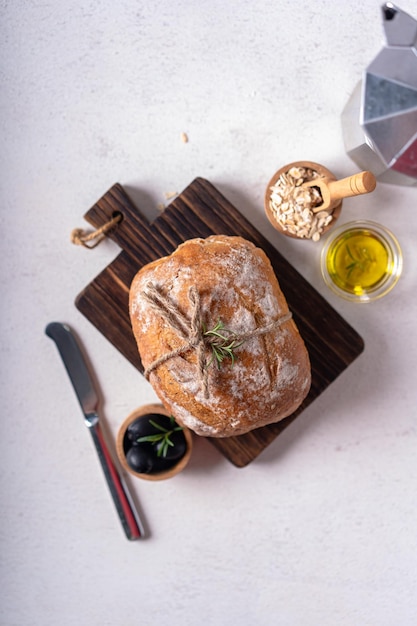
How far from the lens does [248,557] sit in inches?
72.3

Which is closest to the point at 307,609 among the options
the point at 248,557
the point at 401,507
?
the point at 248,557

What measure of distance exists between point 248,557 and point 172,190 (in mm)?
1216

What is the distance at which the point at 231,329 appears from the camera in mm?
1351

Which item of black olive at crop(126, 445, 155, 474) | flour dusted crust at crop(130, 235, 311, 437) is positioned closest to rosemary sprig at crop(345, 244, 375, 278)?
flour dusted crust at crop(130, 235, 311, 437)

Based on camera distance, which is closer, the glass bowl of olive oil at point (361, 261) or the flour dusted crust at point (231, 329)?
the flour dusted crust at point (231, 329)

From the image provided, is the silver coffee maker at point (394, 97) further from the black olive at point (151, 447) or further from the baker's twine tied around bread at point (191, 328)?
the black olive at point (151, 447)

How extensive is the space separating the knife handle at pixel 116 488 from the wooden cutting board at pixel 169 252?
294 millimetres

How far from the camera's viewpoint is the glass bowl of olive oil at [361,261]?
1.69 metres

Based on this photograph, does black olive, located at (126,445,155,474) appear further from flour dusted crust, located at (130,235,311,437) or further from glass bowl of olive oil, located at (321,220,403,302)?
glass bowl of olive oil, located at (321,220,403,302)

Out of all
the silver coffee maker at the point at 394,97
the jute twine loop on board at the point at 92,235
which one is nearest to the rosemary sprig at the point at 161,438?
the jute twine loop on board at the point at 92,235

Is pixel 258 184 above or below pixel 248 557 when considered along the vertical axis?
above

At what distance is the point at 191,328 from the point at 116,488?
2.54 feet

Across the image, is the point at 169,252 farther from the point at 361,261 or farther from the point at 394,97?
the point at 394,97

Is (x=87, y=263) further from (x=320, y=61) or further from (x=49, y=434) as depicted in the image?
(x=320, y=61)
